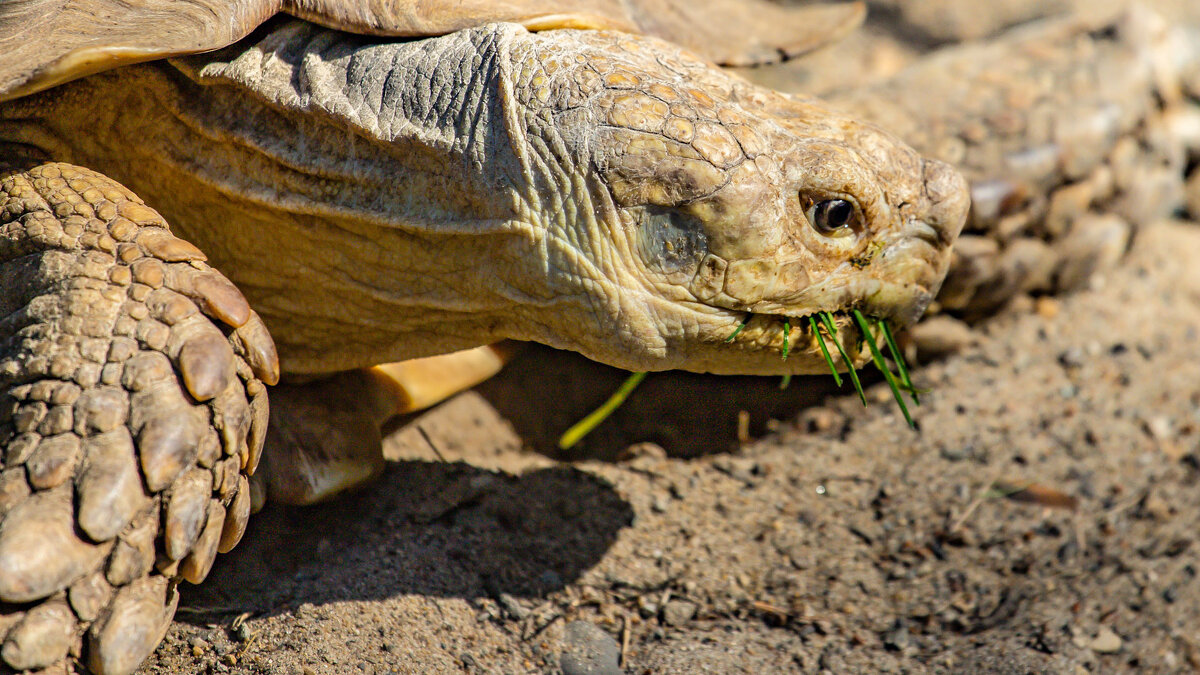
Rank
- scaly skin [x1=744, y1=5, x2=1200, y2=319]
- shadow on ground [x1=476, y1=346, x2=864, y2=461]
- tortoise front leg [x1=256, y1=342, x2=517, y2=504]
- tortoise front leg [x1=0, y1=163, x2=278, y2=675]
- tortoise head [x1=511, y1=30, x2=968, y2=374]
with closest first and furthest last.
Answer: tortoise front leg [x1=0, y1=163, x2=278, y2=675], tortoise head [x1=511, y1=30, x2=968, y2=374], tortoise front leg [x1=256, y1=342, x2=517, y2=504], shadow on ground [x1=476, y1=346, x2=864, y2=461], scaly skin [x1=744, y1=5, x2=1200, y2=319]

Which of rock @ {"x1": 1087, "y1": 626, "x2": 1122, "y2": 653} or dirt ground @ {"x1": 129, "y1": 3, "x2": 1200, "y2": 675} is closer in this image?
dirt ground @ {"x1": 129, "y1": 3, "x2": 1200, "y2": 675}

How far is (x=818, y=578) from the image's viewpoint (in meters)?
2.32

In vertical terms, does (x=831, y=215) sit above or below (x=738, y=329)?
above

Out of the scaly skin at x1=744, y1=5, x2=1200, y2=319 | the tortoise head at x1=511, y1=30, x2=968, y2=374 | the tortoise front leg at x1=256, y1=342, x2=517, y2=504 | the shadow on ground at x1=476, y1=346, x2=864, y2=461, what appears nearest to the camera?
the tortoise head at x1=511, y1=30, x2=968, y2=374

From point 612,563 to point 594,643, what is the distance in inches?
10.2

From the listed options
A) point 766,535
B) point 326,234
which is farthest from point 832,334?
point 326,234

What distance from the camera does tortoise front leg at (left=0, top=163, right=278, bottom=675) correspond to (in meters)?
1.49

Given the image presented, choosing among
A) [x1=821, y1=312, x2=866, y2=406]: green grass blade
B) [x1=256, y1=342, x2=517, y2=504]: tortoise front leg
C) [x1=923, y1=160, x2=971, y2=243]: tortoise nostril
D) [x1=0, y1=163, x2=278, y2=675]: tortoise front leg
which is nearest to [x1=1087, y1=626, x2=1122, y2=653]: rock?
[x1=821, y1=312, x2=866, y2=406]: green grass blade

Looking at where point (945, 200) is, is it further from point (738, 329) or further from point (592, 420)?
point (592, 420)

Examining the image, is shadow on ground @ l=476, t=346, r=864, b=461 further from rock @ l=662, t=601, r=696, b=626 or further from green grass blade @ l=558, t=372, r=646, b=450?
rock @ l=662, t=601, r=696, b=626

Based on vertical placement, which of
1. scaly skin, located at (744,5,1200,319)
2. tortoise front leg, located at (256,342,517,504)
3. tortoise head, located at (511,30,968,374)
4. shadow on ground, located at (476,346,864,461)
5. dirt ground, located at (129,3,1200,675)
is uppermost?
tortoise head, located at (511,30,968,374)

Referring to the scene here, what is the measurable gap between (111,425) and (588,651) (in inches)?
41.0

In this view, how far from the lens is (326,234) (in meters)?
1.98

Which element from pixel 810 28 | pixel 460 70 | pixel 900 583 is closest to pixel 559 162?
pixel 460 70
